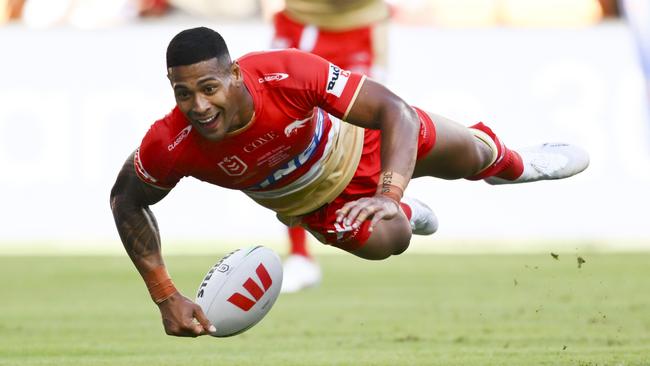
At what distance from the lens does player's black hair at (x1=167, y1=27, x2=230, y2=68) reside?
603cm

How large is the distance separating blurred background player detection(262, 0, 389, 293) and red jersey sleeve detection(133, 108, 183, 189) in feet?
15.0

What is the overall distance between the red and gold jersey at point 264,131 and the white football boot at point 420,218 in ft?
4.79

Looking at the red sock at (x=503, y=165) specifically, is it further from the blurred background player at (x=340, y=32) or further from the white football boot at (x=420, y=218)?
the blurred background player at (x=340, y=32)

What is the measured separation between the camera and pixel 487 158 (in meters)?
7.75

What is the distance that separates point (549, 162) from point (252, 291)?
8.12ft

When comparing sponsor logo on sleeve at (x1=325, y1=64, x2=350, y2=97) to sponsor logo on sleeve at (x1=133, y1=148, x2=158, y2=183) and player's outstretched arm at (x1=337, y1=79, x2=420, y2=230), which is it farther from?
sponsor logo on sleeve at (x1=133, y1=148, x2=158, y2=183)

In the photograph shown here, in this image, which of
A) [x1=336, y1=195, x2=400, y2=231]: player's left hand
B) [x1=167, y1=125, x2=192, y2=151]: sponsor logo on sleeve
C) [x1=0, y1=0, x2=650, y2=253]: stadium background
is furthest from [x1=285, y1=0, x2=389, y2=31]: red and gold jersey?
[x1=336, y1=195, x2=400, y2=231]: player's left hand

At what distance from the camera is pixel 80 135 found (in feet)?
52.3

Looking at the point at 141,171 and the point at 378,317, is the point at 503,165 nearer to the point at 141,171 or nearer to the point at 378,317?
the point at 378,317

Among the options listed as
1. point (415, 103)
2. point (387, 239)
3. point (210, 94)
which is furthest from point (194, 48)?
point (415, 103)

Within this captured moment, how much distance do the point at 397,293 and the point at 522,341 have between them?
3.54 meters

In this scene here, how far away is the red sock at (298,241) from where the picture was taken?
11453 mm

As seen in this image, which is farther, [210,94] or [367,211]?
[210,94]

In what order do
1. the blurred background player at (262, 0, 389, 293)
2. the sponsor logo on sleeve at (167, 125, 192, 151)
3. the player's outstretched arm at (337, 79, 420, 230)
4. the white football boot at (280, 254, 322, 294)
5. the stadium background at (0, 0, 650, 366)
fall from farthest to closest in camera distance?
the stadium background at (0, 0, 650, 366) → the white football boot at (280, 254, 322, 294) → the blurred background player at (262, 0, 389, 293) → the sponsor logo on sleeve at (167, 125, 192, 151) → the player's outstretched arm at (337, 79, 420, 230)
